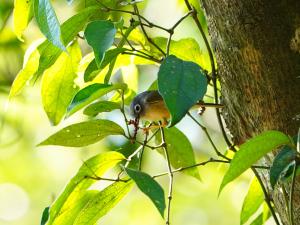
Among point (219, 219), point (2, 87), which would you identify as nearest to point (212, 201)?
point (219, 219)

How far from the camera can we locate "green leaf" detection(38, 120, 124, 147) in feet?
3.39

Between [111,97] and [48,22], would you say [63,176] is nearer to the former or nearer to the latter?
[111,97]

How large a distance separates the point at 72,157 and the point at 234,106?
2.34 meters

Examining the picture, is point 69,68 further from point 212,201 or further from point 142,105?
point 212,201

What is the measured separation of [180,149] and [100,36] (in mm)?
407

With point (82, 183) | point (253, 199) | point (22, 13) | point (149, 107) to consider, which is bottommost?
point (253, 199)

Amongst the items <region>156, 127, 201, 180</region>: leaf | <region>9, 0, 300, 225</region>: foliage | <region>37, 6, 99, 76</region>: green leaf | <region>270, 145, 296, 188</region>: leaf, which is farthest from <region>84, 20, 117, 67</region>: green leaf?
<region>156, 127, 201, 180</region>: leaf

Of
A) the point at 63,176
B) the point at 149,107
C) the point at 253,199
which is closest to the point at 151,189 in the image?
the point at 253,199

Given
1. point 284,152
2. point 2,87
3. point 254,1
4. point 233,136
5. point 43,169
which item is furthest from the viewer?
point 43,169

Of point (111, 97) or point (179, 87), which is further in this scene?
point (111, 97)

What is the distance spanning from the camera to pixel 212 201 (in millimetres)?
3355

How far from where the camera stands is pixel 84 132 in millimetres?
1048

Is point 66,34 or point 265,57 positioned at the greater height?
point 66,34

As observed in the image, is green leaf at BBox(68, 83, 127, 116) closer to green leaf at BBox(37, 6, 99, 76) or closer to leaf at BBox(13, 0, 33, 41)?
green leaf at BBox(37, 6, 99, 76)
